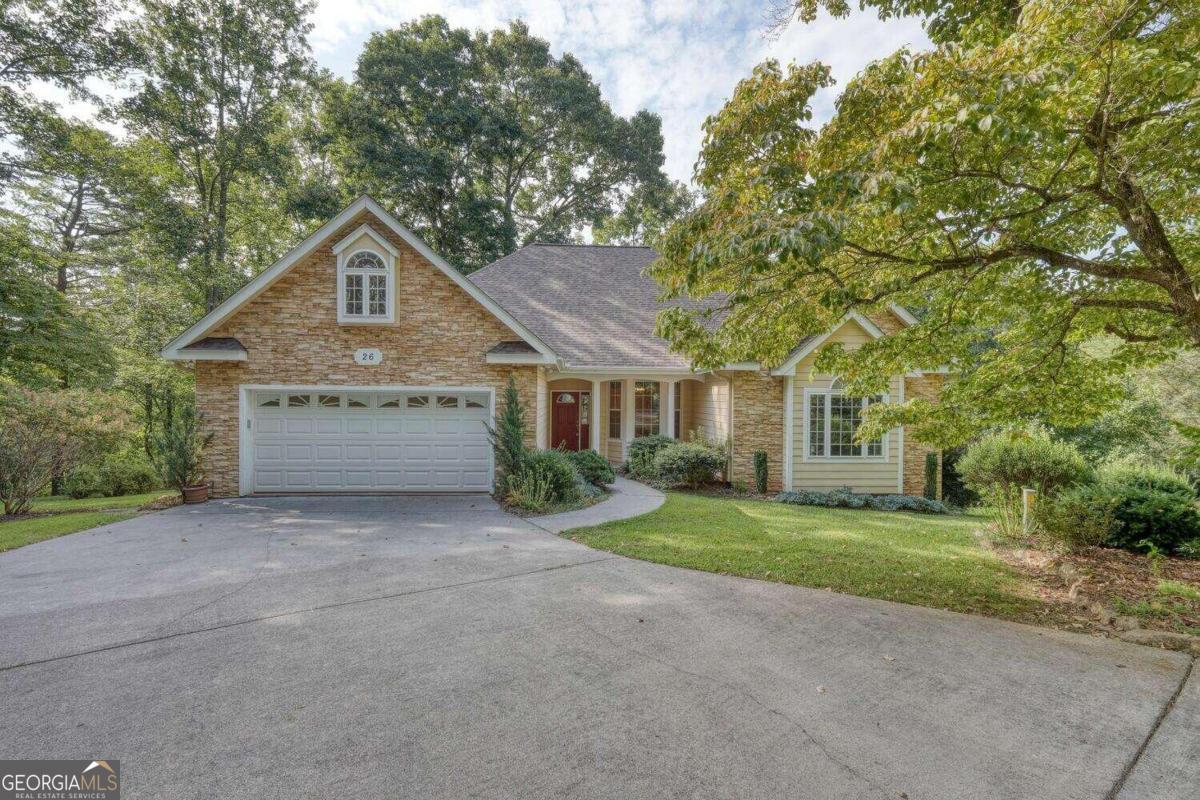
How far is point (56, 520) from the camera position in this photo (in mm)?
9078

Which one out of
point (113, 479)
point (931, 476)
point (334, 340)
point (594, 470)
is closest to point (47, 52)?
point (113, 479)

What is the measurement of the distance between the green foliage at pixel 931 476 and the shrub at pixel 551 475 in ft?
30.7

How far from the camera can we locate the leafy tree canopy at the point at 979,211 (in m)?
3.84

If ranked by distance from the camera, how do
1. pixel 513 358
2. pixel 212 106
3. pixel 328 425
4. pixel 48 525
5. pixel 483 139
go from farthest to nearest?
pixel 483 139 < pixel 212 106 < pixel 328 425 < pixel 513 358 < pixel 48 525

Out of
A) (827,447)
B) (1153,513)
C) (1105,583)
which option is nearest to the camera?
(1105,583)

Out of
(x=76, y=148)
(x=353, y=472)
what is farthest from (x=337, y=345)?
(x=76, y=148)

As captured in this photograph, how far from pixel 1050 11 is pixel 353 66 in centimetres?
2654

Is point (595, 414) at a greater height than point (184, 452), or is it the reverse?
point (595, 414)

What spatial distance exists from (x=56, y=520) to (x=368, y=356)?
5950mm

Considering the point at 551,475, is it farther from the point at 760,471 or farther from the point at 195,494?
the point at 195,494

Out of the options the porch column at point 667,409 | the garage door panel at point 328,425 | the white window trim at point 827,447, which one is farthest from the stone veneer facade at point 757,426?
the garage door panel at point 328,425

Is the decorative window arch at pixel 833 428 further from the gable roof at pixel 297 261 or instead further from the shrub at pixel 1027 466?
the gable roof at pixel 297 261

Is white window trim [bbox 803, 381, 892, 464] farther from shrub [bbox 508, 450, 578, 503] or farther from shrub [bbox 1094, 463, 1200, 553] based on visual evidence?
shrub [bbox 508, 450, 578, 503]

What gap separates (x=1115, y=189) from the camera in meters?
4.80
